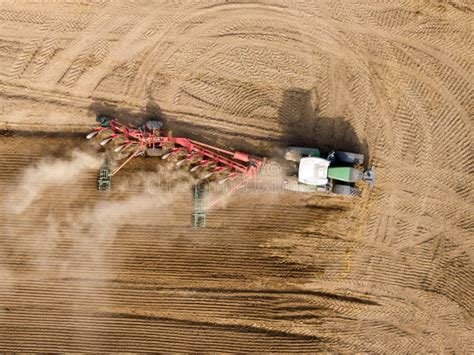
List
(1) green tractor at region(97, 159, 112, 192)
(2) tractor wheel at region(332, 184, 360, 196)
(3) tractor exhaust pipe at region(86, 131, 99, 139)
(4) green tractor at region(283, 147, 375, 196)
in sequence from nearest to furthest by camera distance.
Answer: (4) green tractor at region(283, 147, 375, 196) < (2) tractor wheel at region(332, 184, 360, 196) < (3) tractor exhaust pipe at region(86, 131, 99, 139) < (1) green tractor at region(97, 159, 112, 192)

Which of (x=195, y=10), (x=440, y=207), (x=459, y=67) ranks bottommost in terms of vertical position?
(x=440, y=207)

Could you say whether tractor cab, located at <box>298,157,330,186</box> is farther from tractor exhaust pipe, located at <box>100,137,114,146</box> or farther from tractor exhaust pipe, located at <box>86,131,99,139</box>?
tractor exhaust pipe, located at <box>86,131,99,139</box>

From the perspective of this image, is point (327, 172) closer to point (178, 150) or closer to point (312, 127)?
point (312, 127)

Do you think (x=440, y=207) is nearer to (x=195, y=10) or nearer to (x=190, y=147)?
(x=190, y=147)

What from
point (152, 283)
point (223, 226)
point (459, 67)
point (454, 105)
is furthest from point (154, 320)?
point (459, 67)

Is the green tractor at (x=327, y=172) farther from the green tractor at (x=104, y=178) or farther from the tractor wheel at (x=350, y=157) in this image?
the green tractor at (x=104, y=178)

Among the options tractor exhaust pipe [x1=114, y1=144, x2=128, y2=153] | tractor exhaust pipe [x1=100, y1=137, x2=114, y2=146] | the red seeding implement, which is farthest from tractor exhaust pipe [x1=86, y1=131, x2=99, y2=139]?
tractor exhaust pipe [x1=114, y1=144, x2=128, y2=153]
